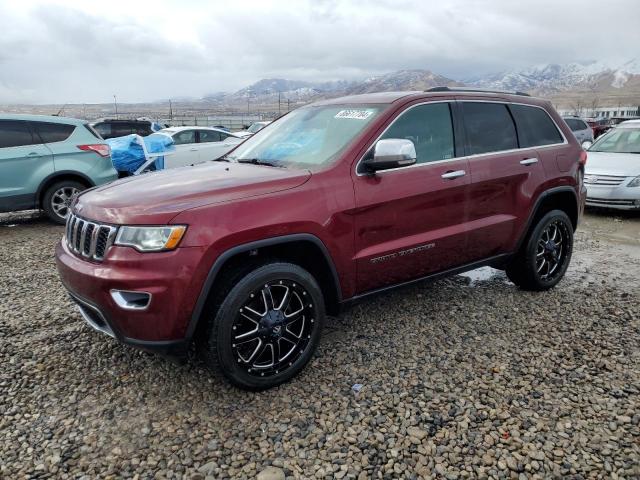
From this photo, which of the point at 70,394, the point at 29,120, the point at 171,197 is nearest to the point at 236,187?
the point at 171,197

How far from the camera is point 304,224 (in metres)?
2.90

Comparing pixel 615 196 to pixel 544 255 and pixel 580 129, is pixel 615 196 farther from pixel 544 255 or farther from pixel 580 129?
pixel 580 129

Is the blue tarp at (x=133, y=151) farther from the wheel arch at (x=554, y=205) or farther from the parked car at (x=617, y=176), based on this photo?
the parked car at (x=617, y=176)

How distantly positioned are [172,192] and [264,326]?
3.12 feet

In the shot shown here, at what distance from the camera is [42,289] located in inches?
185

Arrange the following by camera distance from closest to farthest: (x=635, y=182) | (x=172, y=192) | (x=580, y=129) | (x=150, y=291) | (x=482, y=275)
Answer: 1. (x=150, y=291)
2. (x=172, y=192)
3. (x=482, y=275)
4. (x=635, y=182)
5. (x=580, y=129)

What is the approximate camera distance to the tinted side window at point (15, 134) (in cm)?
721

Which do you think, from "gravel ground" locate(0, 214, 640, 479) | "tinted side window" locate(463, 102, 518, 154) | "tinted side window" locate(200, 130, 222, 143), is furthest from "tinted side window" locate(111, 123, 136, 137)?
"tinted side window" locate(463, 102, 518, 154)

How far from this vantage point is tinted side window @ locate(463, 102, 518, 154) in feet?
12.8

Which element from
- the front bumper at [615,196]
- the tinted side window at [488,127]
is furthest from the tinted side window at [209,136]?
the tinted side window at [488,127]

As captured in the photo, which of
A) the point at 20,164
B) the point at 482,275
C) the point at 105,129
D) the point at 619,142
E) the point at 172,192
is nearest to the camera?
the point at 172,192

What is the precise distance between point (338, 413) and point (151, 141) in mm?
7760

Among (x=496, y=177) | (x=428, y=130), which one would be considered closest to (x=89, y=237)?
(x=428, y=130)

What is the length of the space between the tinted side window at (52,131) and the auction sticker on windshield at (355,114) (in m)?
5.80
